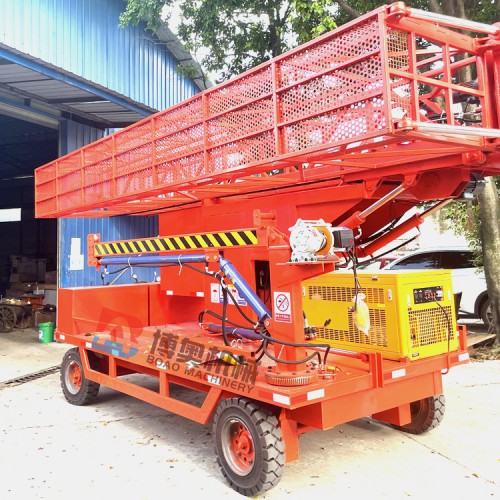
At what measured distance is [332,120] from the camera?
2.90 meters

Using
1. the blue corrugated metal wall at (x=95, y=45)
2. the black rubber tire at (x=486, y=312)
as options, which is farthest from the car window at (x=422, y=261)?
the blue corrugated metal wall at (x=95, y=45)

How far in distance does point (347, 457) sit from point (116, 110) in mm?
8478

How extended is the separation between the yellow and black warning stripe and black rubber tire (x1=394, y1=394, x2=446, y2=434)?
230 centimetres

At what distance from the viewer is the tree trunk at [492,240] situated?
25.3ft

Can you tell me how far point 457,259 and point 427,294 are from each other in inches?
263

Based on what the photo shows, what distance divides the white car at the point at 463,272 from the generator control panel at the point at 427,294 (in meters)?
5.69

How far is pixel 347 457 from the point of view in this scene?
13.2 ft

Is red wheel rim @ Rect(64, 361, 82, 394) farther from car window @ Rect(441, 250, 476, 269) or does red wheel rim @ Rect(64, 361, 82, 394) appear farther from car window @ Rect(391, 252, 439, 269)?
car window @ Rect(441, 250, 476, 269)

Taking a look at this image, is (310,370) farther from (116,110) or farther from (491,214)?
(116,110)

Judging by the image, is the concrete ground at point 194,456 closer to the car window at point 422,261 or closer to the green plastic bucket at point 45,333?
the green plastic bucket at point 45,333

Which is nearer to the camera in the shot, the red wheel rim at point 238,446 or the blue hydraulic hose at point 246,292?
the red wheel rim at point 238,446

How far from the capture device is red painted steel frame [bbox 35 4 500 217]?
266 cm

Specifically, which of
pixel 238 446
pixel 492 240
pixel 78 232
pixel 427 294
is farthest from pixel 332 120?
pixel 78 232

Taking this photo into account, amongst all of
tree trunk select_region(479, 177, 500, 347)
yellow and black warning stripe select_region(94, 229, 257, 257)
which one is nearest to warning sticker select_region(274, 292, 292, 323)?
yellow and black warning stripe select_region(94, 229, 257, 257)
